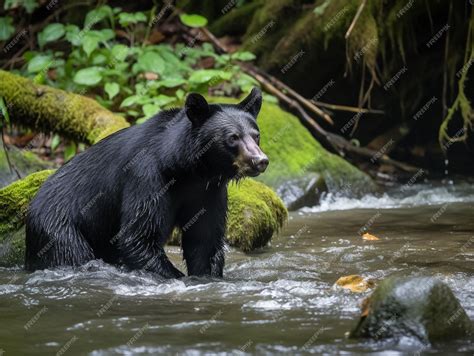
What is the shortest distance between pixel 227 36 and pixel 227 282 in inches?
307

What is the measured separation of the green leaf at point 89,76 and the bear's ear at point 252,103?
4.53 m

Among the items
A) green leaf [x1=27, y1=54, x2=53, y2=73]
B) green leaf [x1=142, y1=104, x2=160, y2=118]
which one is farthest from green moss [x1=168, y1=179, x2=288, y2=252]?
green leaf [x1=27, y1=54, x2=53, y2=73]

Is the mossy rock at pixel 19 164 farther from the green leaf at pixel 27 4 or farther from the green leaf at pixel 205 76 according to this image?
the green leaf at pixel 27 4

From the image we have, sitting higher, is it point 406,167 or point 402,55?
point 402,55

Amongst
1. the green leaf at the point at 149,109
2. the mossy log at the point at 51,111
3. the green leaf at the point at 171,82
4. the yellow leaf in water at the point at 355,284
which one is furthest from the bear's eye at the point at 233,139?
the green leaf at the point at 171,82

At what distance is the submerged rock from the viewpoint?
354 centimetres

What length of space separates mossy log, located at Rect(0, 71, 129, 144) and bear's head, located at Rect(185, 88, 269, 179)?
3134mm

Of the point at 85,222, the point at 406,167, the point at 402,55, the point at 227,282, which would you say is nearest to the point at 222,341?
the point at 227,282

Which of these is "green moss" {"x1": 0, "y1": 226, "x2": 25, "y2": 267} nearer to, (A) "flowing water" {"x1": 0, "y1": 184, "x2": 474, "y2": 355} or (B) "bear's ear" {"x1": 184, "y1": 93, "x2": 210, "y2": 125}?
(A) "flowing water" {"x1": 0, "y1": 184, "x2": 474, "y2": 355}

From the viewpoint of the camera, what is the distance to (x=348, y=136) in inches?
493

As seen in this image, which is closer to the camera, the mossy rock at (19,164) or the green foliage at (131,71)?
the mossy rock at (19,164)

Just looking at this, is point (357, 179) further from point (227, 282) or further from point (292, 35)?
point (227, 282)

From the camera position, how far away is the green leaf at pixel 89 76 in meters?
9.70

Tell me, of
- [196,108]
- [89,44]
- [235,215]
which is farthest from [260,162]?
[89,44]
